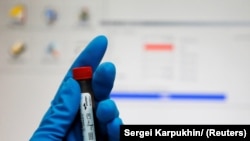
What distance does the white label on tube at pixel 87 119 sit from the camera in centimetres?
66

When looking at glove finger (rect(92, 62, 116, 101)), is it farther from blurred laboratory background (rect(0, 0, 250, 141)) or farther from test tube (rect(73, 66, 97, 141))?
blurred laboratory background (rect(0, 0, 250, 141))

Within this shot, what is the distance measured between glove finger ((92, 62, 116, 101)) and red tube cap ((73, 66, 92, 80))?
13 millimetres

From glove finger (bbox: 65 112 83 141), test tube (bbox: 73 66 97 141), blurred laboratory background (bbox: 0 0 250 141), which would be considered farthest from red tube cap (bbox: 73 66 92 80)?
blurred laboratory background (bbox: 0 0 250 141)

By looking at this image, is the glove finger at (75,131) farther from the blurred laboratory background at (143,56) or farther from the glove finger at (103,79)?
the blurred laboratory background at (143,56)

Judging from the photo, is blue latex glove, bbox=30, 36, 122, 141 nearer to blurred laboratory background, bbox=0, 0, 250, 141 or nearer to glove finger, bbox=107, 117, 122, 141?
glove finger, bbox=107, 117, 122, 141

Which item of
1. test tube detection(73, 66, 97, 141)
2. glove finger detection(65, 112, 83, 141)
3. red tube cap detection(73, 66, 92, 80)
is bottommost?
glove finger detection(65, 112, 83, 141)

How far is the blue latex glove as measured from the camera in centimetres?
67

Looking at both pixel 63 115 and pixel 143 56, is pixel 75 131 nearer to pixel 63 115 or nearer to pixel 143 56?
pixel 63 115

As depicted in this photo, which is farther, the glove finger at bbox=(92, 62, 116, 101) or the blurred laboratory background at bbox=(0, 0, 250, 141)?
the blurred laboratory background at bbox=(0, 0, 250, 141)

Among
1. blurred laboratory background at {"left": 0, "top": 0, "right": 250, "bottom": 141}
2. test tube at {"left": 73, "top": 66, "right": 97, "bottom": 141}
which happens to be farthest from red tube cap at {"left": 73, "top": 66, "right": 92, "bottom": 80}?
blurred laboratory background at {"left": 0, "top": 0, "right": 250, "bottom": 141}

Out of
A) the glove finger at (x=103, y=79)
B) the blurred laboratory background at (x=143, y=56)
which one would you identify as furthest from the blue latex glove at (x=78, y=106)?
the blurred laboratory background at (x=143, y=56)

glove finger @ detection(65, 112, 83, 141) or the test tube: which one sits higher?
the test tube

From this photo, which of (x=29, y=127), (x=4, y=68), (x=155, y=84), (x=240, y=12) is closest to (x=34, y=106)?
(x=29, y=127)

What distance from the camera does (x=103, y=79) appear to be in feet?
2.21
